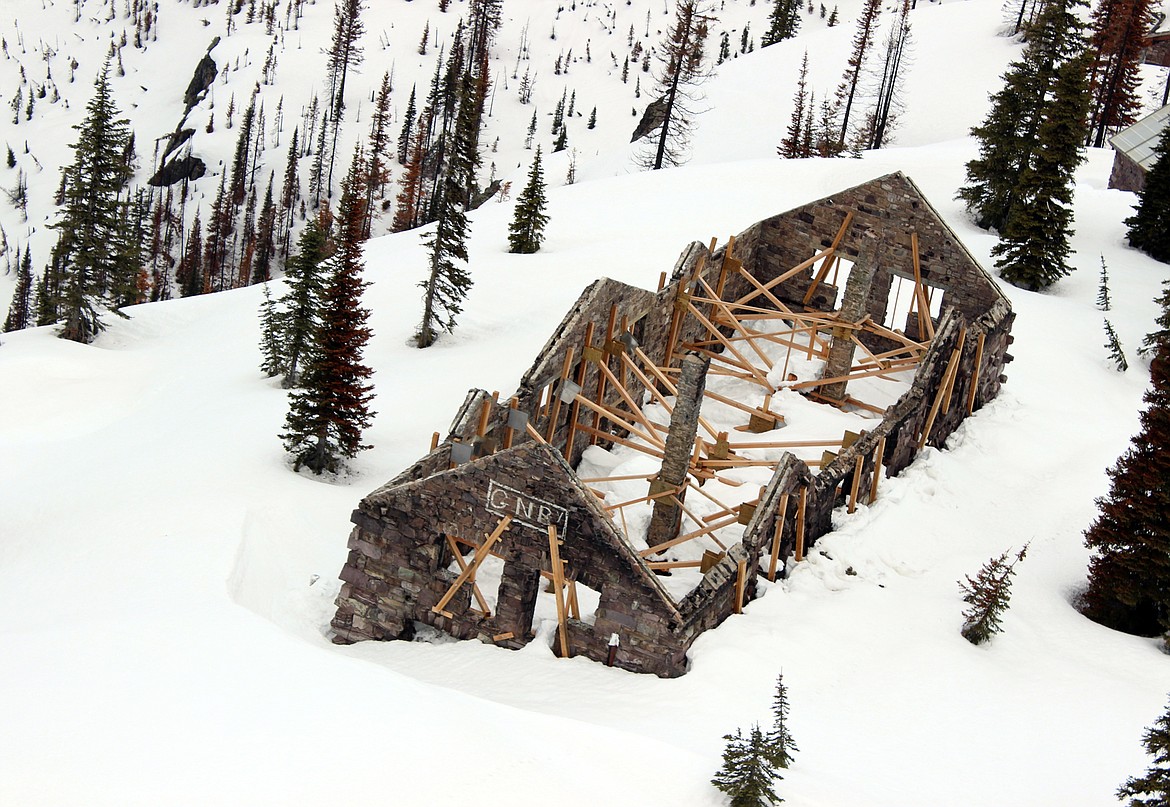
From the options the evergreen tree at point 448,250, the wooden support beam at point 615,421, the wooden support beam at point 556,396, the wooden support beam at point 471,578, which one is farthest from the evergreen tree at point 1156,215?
the wooden support beam at point 471,578

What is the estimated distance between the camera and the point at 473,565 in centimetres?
1430

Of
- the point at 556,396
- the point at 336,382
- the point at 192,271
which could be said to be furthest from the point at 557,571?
the point at 192,271

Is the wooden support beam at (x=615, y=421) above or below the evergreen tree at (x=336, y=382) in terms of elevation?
above

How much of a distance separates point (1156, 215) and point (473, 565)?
98.8ft

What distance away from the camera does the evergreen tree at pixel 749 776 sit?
999 centimetres

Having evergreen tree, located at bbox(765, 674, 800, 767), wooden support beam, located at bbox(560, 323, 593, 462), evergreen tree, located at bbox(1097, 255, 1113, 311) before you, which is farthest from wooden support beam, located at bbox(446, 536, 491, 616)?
evergreen tree, located at bbox(1097, 255, 1113, 311)

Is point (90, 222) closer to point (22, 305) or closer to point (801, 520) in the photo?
point (801, 520)

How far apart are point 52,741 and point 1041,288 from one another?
3012cm

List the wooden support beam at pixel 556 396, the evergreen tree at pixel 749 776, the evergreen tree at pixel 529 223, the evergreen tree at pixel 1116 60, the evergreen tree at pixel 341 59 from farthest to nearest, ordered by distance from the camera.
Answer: the evergreen tree at pixel 341 59
the evergreen tree at pixel 1116 60
the evergreen tree at pixel 529 223
the wooden support beam at pixel 556 396
the evergreen tree at pixel 749 776

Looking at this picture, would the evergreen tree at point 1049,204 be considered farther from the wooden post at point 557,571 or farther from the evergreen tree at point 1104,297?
the wooden post at point 557,571

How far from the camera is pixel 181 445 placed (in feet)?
87.5

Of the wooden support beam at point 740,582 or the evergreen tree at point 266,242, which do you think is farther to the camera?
the evergreen tree at point 266,242

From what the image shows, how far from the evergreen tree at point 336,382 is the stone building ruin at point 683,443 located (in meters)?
6.28

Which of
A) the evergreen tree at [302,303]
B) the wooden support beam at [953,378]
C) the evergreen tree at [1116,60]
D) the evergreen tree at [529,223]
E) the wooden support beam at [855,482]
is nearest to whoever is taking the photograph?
the wooden support beam at [855,482]
